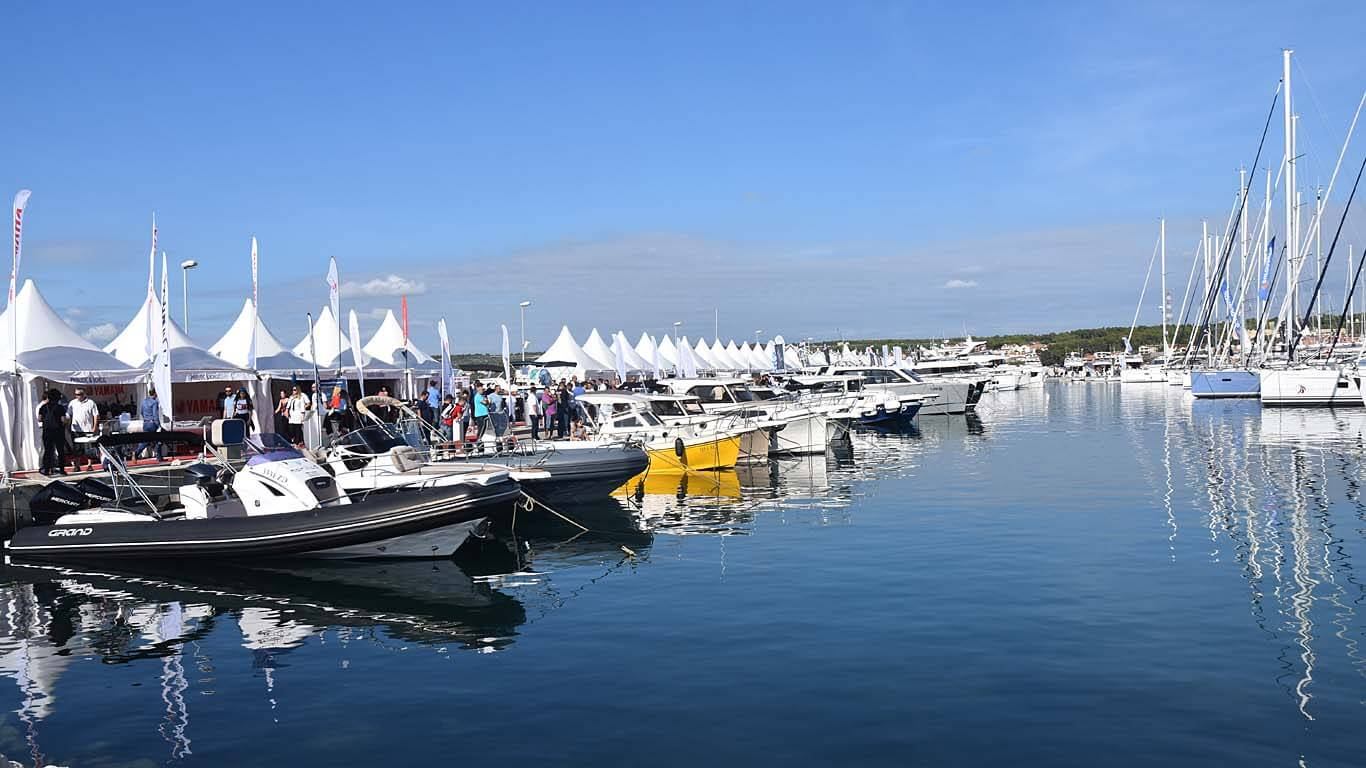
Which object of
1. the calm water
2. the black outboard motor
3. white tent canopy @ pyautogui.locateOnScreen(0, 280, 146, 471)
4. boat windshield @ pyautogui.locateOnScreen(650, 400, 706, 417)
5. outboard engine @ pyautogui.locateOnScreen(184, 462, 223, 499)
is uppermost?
white tent canopy @ pyautogui.locateOnScreen(0, 280, 146, 471)

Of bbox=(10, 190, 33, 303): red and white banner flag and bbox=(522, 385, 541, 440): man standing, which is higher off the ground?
bbox=(10, 190, 33, 303): red and white banner flag

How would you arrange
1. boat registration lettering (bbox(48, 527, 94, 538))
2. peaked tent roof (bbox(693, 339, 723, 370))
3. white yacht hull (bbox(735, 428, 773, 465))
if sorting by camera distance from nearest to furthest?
boat registration lettering (bbox(48, 527, 94, 538)) → white yacht hull (bbox(735, 428, 773, 465)) → peaked tent roof (bbox(693, 339, 723, 370))

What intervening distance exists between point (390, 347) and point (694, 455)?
1726cm

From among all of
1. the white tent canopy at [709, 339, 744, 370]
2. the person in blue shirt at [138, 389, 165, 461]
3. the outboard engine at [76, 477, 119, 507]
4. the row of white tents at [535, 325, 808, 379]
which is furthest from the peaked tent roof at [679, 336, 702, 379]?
the outboard engine at [76, 477, 119, 507]

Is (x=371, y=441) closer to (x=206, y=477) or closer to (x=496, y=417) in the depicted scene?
(x=206, y=477)

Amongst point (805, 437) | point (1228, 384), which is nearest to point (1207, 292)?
point (1228, 384)

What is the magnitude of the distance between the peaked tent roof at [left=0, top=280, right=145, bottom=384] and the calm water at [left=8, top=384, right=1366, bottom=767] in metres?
7.06

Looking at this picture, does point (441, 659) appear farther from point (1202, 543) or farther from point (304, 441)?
point (304, 441)

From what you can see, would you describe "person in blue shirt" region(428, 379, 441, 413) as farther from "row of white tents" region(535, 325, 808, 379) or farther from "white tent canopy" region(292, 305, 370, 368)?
"row of white tents" region(535, 325, 808, 379)

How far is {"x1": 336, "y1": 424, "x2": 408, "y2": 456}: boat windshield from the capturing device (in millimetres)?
20891

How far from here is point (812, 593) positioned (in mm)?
15250

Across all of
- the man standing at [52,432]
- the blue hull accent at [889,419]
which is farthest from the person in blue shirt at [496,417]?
the blue hull accent at [889,419]

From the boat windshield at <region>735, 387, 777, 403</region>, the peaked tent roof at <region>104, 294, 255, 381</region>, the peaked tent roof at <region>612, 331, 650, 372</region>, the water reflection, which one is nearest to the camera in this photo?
the water reflection

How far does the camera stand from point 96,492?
20.5 meters
